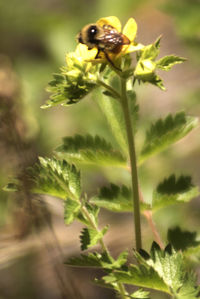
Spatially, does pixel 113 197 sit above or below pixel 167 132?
below

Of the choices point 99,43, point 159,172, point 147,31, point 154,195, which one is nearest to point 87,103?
point 159,172

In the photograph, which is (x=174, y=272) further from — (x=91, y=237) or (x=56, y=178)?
(x=56, y=178)

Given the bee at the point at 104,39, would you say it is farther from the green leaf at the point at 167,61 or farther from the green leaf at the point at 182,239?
the green leaf at the point at 182,239

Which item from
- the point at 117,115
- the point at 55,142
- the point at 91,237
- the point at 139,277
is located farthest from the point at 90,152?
the point at 55,142

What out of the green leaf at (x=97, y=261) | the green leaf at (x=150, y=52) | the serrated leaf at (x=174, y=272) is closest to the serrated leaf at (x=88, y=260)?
the green leaf at (x=97, y=261)

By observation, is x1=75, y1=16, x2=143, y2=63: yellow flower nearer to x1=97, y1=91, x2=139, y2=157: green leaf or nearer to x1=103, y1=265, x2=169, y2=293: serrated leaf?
x1=97, y1=91, x2=139, y2=157: green leaf

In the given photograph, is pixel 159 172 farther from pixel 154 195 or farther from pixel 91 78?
pixel 91 78

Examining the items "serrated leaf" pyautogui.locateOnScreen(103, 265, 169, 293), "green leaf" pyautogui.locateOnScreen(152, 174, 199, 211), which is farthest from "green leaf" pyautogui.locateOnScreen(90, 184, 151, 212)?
"serrated leaf" pyautogui.locateOnScreen(103, 265, 169, 293)
